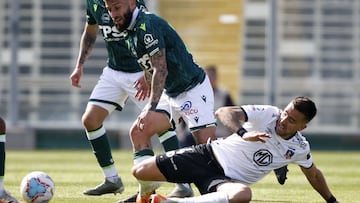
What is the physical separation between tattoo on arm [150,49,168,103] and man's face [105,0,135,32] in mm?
404

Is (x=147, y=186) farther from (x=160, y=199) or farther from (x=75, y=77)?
(x=75, y=77)

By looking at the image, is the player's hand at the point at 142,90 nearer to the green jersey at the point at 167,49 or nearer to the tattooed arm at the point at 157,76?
the green jersey at the point at 167,49

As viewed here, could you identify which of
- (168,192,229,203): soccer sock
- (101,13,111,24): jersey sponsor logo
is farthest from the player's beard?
(168,192,229,203): soccer sock

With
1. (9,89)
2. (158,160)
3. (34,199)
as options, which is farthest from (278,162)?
(9,89)

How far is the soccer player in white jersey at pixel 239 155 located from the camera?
29.8 feet

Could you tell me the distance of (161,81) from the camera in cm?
959

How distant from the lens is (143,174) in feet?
30.7

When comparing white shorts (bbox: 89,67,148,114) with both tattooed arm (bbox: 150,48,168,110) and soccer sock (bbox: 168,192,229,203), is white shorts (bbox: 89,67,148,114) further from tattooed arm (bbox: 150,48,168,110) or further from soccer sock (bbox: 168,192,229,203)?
soccer sock (bbox: 168,192,229,203)

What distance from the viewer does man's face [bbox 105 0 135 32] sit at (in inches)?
379

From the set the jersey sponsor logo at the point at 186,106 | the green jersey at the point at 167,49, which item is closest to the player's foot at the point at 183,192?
the jersey sponsor logo at the point at 186,106

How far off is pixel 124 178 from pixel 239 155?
505cm

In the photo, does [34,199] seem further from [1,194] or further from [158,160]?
[158,160]

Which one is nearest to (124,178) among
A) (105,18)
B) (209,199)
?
(105,18)

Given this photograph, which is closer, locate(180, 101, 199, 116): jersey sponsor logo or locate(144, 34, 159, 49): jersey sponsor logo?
locate(144, 34, 159, 49): jersey sponsor logo
